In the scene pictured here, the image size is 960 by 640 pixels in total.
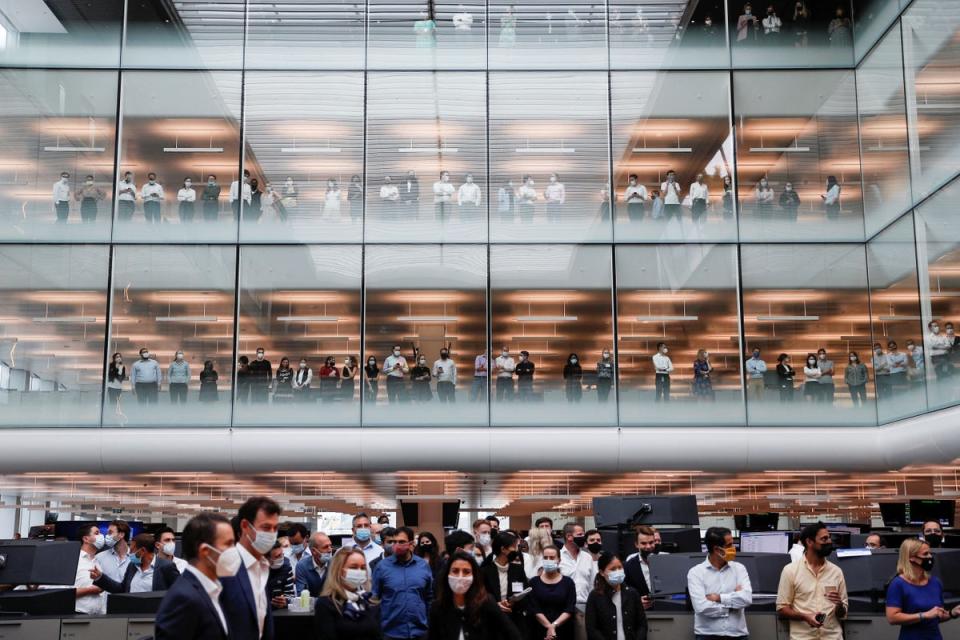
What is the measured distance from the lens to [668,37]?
27188 millimetres

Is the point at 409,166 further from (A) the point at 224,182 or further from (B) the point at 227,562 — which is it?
(B) the point at 227,562

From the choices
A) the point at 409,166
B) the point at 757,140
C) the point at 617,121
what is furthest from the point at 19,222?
the point at 757,140

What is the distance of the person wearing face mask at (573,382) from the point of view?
972 inches

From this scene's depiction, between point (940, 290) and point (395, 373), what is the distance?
11.6m

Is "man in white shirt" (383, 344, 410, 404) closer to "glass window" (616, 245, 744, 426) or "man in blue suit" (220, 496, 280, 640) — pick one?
"glass window" (616, 245, 744, 426)

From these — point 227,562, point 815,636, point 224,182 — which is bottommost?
point 815,636

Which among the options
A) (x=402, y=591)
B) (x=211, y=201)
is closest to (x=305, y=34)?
(x=211, y=201)

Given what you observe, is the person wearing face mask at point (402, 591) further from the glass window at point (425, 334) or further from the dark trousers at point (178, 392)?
the dark trousers at point (178, 392)

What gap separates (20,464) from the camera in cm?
2447

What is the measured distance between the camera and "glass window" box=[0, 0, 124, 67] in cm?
2669

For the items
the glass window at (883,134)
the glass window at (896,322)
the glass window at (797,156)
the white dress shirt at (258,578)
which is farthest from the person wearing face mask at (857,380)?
the white dress shirt at (258,578)

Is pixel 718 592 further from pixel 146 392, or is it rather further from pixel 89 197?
pixel 89 197

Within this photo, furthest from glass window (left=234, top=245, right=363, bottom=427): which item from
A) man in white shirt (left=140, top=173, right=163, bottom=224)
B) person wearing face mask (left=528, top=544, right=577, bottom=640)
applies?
person wearing face mask (left=528, top=544, right=577, bottom=640)

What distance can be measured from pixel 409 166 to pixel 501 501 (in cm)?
1502
